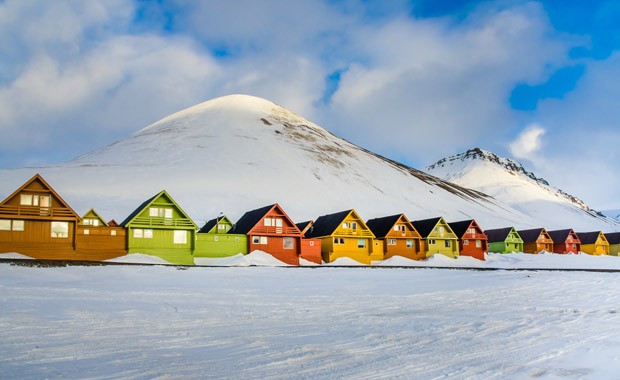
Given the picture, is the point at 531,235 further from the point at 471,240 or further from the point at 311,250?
the point at 311,250

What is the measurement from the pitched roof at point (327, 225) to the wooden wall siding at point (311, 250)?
9.84 ft

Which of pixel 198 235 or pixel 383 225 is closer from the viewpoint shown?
pixel 198 235

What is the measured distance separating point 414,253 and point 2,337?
2280 inches

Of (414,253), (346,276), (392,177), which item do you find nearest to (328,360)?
(346,276)

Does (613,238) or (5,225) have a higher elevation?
(5,225)

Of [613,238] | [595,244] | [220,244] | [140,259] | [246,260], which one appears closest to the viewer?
[140,259]

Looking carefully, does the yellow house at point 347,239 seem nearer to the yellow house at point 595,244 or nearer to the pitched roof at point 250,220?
the pitched roof at point 250,220

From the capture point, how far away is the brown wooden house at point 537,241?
89.9 m

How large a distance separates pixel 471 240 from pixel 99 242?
51.3m

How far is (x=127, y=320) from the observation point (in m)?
15.0

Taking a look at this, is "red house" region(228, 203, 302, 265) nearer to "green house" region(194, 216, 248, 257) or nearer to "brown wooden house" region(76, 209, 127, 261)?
"green house" region(194, 216, 248, 257)

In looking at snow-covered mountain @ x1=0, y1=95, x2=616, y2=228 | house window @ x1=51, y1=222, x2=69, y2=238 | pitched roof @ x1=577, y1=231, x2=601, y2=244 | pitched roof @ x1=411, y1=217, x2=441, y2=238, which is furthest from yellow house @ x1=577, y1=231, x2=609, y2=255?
house window @ x1=51, y1=222, x2=69, y2=238

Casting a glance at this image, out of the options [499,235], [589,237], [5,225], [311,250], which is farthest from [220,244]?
[589,237]

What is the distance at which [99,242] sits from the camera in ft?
146
